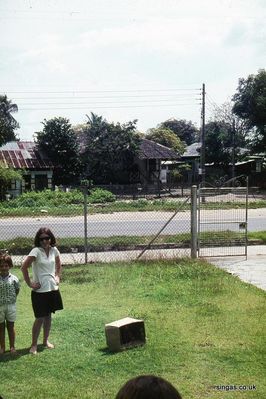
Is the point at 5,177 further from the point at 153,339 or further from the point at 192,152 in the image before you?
the point at 192,152

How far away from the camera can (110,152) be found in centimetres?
4331

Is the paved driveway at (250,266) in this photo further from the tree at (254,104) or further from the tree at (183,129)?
the tree at (183,129)

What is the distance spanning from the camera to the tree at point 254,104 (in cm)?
4859

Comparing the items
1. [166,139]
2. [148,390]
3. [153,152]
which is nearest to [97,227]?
[148,390]

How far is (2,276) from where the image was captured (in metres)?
6.33

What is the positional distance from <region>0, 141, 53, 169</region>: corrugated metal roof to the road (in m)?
15.7

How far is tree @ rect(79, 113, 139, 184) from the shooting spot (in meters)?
43.2

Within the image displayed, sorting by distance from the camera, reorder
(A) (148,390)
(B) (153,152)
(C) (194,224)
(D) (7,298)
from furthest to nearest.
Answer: (B) (153,152)
(C) (194,224)
(D) (7,298)
(A) (148,390)

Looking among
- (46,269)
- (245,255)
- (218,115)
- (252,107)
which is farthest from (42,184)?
(46,269)

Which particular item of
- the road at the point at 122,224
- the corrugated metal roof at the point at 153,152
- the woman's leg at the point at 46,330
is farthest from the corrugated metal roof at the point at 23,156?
the woman's leg at the point at 46,330

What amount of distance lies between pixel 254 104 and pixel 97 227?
32.8 metres

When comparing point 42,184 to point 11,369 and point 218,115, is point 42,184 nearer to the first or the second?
point 218,115

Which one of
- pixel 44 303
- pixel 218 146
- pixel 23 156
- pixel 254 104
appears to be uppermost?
pixel 254 104

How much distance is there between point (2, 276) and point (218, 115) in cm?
5543
